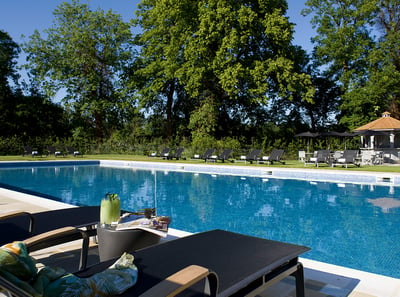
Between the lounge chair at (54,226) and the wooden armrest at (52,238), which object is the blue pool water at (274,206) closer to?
the lounge chair at (54,226)

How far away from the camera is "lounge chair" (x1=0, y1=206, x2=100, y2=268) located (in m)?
2.77

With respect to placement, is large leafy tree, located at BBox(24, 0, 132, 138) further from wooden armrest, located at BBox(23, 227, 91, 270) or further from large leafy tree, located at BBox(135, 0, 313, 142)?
wooden armrest, located at BBox(23, 227, 91, 270)

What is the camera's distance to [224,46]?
2092 cm

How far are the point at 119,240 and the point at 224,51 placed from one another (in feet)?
64.5

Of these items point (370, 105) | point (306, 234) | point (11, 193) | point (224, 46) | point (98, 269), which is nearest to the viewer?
point (98, 269)

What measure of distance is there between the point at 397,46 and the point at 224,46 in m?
10.9

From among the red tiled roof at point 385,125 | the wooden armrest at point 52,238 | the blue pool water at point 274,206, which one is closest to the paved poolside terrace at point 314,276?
the wooden armrest at point 52,238

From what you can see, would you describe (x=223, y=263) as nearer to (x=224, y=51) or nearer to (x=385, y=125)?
(x=385, y=125)

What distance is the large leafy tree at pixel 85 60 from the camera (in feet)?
90.6

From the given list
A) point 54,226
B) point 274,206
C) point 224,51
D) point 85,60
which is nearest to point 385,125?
point 224,51

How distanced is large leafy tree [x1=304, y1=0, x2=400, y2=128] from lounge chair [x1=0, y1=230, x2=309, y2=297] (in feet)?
71.4

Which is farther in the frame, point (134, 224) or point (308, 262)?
point (308, 262)

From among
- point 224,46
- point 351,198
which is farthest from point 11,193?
point 224,46

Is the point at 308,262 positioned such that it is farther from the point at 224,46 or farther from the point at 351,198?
the point at 224,46
